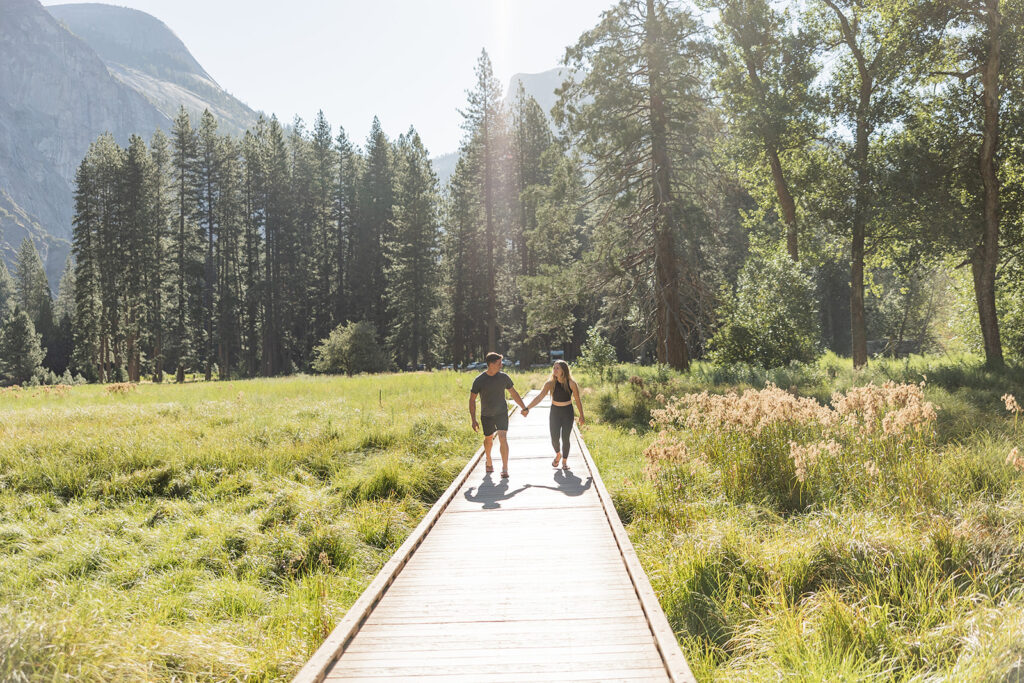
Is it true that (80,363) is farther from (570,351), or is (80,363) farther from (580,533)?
(580,533)

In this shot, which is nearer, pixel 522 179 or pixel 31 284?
pixel 522 179

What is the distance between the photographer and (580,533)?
21.5 ft

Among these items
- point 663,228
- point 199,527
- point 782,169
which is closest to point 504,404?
point 199,527

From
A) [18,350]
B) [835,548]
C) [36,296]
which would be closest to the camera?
[835,548]

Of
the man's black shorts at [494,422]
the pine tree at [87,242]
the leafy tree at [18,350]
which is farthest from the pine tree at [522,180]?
the leafy tree at [18,350]

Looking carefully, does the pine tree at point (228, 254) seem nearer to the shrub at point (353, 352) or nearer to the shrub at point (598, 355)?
the shrub at point (353, 352)

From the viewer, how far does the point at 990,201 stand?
58.4 ft

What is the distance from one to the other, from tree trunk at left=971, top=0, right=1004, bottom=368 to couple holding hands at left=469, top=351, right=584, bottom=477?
49.0ft

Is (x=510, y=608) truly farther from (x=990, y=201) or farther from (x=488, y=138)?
(x=488, y=138)

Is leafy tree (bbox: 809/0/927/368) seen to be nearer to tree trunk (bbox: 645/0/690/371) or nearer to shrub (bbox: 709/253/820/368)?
shrub (bbox: 709/253/820/368)

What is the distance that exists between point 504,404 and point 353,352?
101 feet

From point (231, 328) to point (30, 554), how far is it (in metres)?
48.3

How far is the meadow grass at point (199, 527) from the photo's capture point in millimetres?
4488

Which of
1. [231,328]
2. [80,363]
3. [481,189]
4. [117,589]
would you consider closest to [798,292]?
[117,589]
